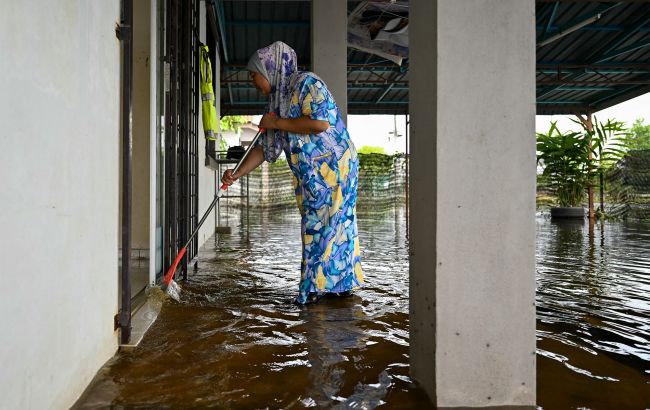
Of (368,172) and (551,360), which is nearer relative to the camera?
(551,360)

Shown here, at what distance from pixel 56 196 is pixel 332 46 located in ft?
14.6

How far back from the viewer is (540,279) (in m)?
3.87

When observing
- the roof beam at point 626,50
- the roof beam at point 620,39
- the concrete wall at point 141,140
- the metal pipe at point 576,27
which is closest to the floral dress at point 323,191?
the concrete wall at point 141,140

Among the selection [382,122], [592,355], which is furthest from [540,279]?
[382,122]

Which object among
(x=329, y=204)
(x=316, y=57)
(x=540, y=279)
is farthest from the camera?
(x=316, y=57)

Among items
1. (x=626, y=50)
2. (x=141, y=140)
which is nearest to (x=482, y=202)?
(x=141, y=140)

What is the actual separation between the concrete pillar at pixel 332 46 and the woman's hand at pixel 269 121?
2.29 metres

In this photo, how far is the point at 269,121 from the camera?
313 centimetres

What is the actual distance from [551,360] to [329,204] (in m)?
1.59

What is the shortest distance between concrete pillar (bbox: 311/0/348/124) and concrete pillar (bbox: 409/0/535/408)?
12.5 ft

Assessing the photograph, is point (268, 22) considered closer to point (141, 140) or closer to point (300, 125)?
point (141, 140)

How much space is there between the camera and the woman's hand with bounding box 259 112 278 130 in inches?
122

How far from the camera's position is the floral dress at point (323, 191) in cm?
308

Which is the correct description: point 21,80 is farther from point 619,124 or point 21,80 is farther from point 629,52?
point 629,52
